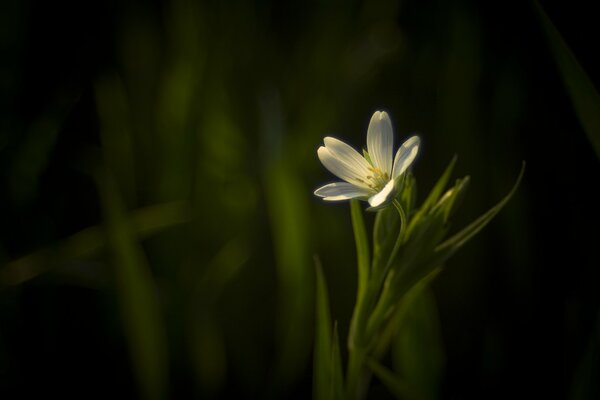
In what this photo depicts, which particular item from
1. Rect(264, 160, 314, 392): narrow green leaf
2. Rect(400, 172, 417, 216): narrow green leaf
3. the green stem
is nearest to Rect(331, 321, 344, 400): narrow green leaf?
the green stem

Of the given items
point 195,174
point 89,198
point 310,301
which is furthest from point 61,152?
point 310,301

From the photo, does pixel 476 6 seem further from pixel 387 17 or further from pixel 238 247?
pixel 238 247

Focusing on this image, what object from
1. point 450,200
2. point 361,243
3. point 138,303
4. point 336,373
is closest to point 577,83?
point 450,200

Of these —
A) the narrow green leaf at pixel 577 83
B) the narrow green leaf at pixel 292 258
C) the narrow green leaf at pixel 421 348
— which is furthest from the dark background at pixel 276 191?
the narrow green leaf at pixel 577 83

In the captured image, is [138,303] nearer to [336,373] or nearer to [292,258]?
[292,258]

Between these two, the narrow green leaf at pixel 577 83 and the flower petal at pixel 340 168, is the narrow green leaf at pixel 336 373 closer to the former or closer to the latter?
the flower petal at pixel 340 168

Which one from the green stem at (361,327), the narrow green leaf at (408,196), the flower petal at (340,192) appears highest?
the flower petal at (340,192)
